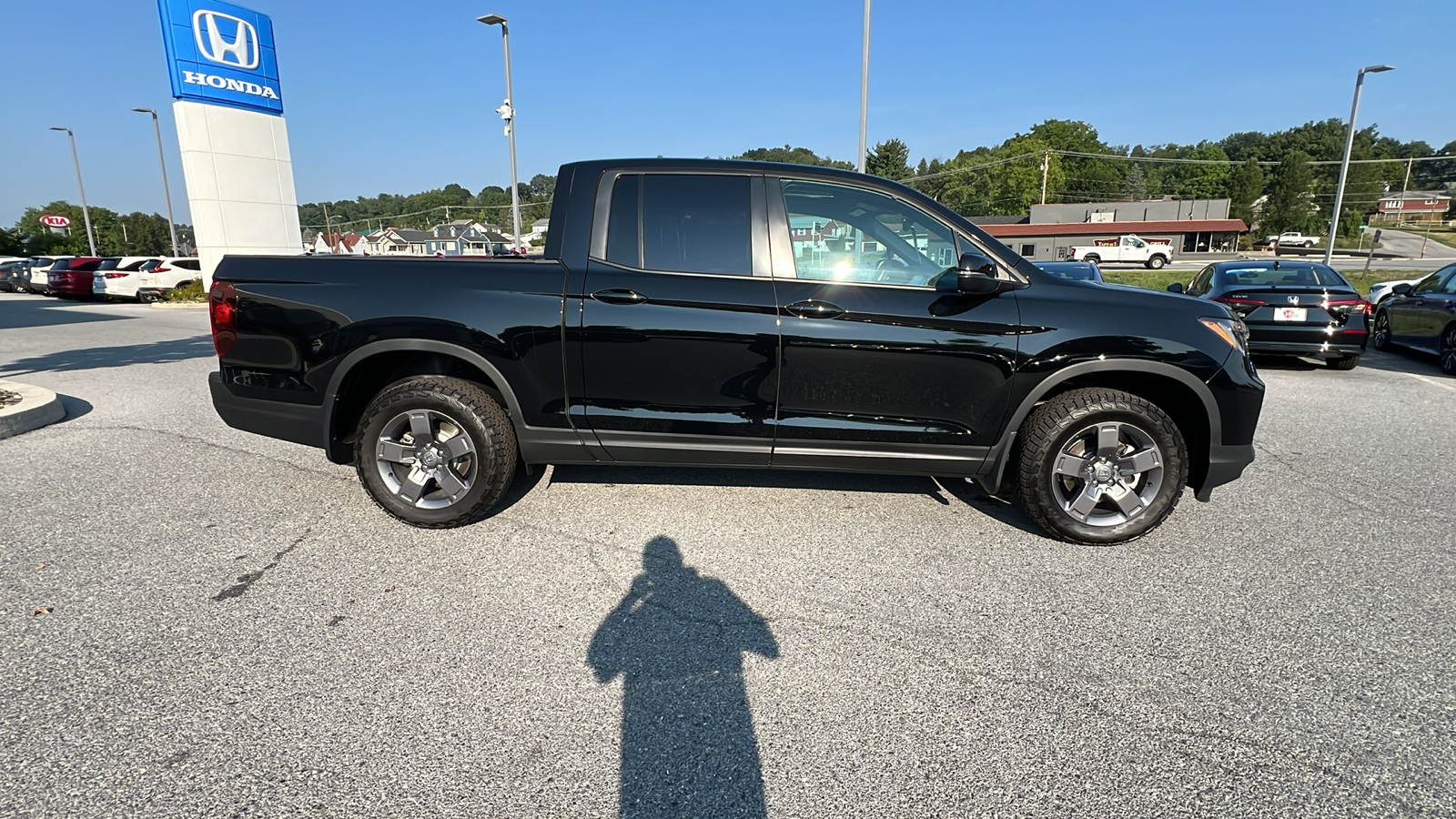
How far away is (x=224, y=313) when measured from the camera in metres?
3.88

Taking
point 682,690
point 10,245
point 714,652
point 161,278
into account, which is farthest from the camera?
point 10,245

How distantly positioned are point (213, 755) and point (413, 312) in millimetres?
2192

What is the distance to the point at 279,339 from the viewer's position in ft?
12.6

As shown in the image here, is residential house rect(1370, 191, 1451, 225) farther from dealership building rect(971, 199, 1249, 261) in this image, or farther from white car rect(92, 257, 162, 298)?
white car rect(92, 257, 162, 298)

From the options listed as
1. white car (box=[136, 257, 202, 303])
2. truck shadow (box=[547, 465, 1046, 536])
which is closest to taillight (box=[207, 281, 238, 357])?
truck shadow (box=[547, 465, 1046, 536])

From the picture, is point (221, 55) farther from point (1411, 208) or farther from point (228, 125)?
point (1411, 208)

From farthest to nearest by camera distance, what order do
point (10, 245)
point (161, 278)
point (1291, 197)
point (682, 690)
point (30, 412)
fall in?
1. point (1291, 197)
2. point (10, 245)
3. point (161, 278)
4. point (30, 412)
5. point (682, 690)

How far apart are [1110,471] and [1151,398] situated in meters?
0.57

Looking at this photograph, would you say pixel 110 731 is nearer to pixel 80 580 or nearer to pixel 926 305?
pixel 80 580

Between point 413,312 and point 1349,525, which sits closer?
point 413,312

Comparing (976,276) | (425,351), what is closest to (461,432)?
(425,351)

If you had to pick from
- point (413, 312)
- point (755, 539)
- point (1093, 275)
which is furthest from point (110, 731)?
point (1093, 275)

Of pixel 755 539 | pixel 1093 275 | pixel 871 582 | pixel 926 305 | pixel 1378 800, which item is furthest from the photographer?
pixel 1093 275

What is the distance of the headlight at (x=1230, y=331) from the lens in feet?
12.2
